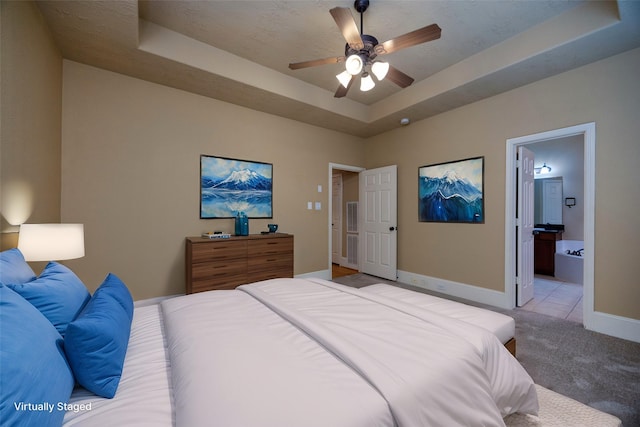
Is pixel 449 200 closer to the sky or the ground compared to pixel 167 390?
closer to the sky

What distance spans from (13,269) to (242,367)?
112 cm

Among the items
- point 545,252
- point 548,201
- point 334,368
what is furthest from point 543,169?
point 334,368

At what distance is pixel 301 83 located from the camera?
3.66 meters

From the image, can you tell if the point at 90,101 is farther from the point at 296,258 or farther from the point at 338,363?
the point at 338,363

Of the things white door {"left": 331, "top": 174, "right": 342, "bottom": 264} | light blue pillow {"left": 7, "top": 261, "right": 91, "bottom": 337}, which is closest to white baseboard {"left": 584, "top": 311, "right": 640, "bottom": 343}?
light blue pillow {"left": 7, "top": 261, "right": 91, "bottom": 337}

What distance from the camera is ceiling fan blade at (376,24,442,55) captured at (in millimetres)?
1943

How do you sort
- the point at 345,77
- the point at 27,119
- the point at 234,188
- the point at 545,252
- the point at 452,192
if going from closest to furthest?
1. the point at 27,119
2. the point at 345,77
3. the point at 234,188
4. the point at 452,192
5. the point at 545,252

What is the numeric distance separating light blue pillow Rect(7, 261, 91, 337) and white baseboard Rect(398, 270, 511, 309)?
4.08 meters

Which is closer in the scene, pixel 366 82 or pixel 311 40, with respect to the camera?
pixel 366 82

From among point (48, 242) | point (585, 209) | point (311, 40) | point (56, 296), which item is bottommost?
point (56, 296)

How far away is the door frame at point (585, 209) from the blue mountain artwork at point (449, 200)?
1.19ft

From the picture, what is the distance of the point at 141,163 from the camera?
311cm

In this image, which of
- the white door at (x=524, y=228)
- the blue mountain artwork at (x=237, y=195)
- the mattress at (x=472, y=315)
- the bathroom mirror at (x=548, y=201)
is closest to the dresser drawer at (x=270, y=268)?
the blue mountain artwork at (x=237, y=195)

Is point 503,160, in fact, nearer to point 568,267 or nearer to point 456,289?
point 456,289
